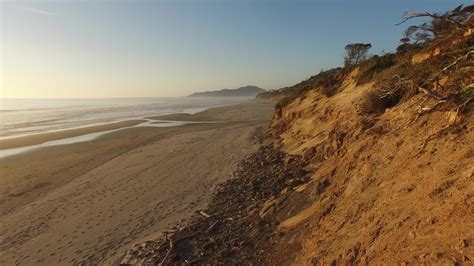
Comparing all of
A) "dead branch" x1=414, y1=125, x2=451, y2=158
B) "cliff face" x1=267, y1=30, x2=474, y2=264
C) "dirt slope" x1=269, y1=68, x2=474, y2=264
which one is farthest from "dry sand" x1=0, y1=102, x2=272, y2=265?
"dead branch" x1=414, y1=125, x2=451, y2=158

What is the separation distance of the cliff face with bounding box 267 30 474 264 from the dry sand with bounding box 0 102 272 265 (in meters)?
Result: 3.86

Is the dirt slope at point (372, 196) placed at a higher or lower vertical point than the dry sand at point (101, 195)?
higher

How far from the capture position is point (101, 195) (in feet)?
37.0

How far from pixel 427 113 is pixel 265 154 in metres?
8.25

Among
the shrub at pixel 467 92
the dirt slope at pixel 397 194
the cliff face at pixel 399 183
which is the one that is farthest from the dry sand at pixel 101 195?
the shrub at pixel 467 92

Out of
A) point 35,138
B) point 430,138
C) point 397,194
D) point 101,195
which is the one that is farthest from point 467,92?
point 35,138

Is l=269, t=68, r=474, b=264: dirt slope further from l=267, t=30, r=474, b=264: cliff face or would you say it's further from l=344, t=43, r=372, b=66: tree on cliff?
l=344, t=43, r=372, b=66: tree on cliff

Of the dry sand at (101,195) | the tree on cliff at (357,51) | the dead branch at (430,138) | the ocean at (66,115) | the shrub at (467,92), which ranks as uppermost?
the tree on cliff at (357,51)

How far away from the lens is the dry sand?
796cm

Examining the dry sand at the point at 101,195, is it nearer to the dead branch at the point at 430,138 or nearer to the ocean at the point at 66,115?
the dead branch at the point at 430,138

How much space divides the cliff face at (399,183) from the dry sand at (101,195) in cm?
386

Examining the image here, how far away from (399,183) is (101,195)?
954 cm

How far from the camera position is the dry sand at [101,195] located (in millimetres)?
7965

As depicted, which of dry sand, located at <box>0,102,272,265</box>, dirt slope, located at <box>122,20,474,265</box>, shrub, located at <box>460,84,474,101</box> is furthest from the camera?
dry sand, located at <box>0,102,272,265</box>
